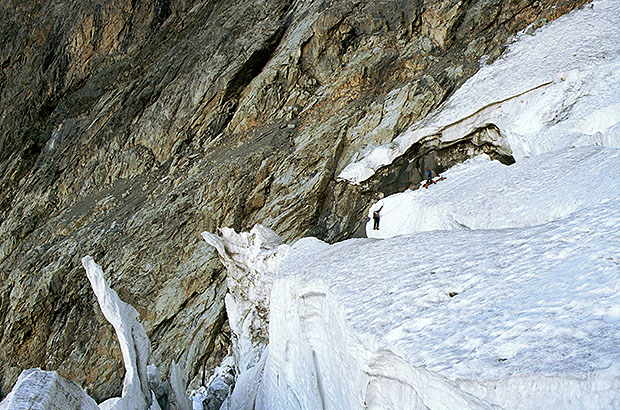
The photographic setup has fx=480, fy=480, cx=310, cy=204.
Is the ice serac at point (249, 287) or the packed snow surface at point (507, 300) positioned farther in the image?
the ice serac at point (249, 287)

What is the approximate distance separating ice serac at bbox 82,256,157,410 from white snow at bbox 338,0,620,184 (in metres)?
5.97

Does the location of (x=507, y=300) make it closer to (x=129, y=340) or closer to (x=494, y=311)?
(x=494, y=311)

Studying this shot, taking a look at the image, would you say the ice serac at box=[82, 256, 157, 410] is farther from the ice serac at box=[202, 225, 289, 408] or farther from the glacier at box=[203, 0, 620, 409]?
the ice serac at box=[202, 225, 289, 408]

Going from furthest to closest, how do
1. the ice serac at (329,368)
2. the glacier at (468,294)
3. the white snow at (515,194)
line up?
the white snow at (515,194) < the ice serac at (329,368) < the glacier at (468,294)

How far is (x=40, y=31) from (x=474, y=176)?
54.3 feet

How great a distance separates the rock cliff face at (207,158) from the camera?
12.5 metres

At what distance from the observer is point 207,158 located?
531 inches

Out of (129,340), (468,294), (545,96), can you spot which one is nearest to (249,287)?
(129,340)

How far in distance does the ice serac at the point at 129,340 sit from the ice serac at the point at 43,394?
3.64ft

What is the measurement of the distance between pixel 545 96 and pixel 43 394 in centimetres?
941

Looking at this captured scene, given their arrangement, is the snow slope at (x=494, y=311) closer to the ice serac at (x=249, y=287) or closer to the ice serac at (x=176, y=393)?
the ice serac at (x=176, y=393)

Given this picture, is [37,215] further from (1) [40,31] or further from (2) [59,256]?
(1) [40,31]

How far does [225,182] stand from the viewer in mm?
12758

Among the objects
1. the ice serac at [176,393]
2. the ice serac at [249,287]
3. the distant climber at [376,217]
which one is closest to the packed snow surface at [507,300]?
the ice serac at [176,393]
